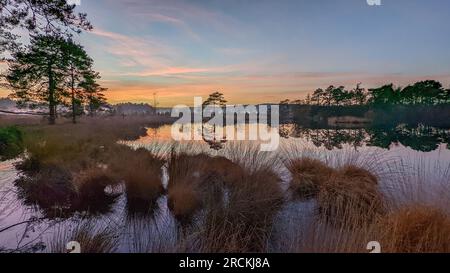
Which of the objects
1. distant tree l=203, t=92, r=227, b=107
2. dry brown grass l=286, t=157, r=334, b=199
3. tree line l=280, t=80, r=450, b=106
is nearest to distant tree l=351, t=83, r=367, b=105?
tree line l=280, t=80, r=450, b=106

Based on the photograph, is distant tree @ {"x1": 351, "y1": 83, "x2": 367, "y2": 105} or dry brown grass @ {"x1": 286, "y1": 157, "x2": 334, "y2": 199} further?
distant tree @ {"x1": 351, "y1": 83, "x2": 367, "y2": 105}

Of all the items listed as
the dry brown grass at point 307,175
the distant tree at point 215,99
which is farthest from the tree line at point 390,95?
the dry brown grass at point 307,175

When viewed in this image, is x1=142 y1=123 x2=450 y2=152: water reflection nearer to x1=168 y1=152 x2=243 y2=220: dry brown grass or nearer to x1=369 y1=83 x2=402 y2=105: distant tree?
x1=168 y1=152 x2=243 y2=220: dry brown grass

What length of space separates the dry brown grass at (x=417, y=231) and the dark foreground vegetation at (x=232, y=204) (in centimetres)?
1

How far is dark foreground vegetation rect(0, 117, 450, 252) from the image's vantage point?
3398 millimetres

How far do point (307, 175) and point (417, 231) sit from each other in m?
4.12

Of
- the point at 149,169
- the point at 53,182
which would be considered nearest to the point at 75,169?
the point at 53,182

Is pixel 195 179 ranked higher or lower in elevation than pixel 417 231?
lower

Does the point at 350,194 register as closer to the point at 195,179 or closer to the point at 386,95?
the point at 195,179

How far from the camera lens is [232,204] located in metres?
4.89

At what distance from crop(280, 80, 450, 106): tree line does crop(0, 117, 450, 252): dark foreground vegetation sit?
2248 inches

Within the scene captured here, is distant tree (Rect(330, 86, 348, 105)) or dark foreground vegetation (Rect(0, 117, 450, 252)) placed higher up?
distant tree (Rect(330, 86, 348, 105))

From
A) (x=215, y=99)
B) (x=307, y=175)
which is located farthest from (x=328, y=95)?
(x=307, y=175)

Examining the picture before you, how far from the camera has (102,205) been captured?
21.3 ft
